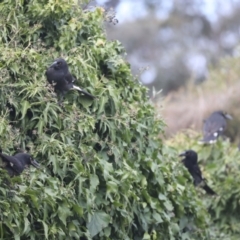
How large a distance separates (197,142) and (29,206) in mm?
4719

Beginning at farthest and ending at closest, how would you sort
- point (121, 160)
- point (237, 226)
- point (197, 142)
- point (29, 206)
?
point (197, 142) < point (237, 226) < point (121, 160) < point (29, 206)

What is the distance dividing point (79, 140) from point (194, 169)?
2610 mm

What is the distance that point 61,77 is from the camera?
219 inches

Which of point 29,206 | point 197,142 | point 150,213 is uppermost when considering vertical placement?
point 197,142

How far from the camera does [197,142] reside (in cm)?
948

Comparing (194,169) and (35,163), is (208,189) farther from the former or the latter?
(35,163)

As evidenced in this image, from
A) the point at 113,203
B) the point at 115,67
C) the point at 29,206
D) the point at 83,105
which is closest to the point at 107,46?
the point at 115,67

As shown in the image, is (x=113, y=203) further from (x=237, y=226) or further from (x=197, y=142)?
(x=197, y=142)

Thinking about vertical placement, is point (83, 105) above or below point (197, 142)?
below

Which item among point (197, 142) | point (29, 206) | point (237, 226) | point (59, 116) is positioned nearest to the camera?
point (29, 206)

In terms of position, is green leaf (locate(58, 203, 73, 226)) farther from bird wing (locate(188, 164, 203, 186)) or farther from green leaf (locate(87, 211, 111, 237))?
bird wing (locate(188, 164, 203, 186))

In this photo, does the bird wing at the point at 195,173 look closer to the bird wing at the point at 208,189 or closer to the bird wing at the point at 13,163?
the bird wing at the point at 208,189

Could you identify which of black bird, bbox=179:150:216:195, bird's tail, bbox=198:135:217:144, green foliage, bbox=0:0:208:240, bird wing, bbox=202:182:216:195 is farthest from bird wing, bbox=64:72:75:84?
bird's tail, bbox=198:135:217:144

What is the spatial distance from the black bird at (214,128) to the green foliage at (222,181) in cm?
12
